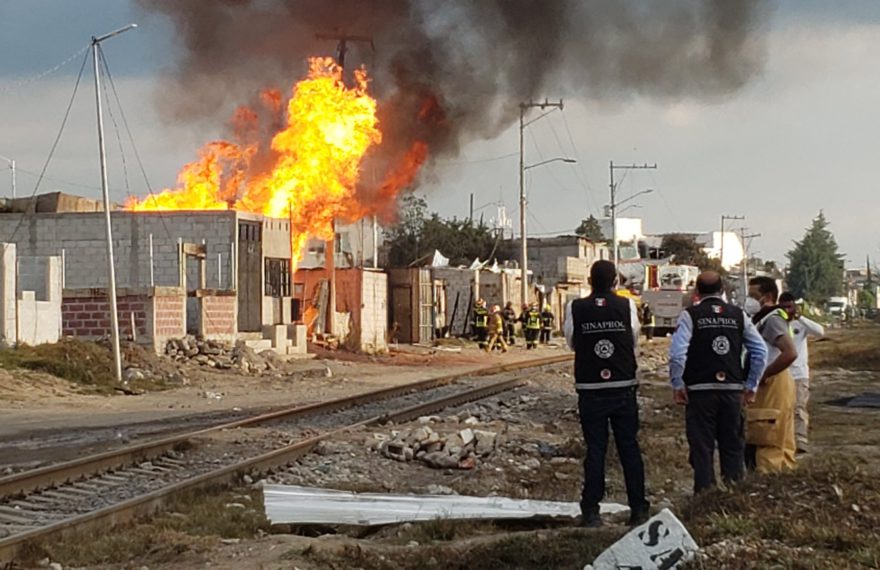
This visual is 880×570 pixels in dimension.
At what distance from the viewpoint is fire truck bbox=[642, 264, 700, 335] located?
5606 cm

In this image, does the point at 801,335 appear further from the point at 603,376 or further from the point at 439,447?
the point at 603,376

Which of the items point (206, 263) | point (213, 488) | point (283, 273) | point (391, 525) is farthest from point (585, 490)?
point (283, 273)

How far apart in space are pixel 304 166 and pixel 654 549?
3360 centimetres

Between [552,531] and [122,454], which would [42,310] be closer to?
[122,454]

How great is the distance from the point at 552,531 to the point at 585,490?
576mm

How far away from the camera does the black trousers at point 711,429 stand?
818 cm

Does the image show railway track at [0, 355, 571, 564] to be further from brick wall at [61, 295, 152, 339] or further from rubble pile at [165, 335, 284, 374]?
brick wall at [61, 295, 152, 339]

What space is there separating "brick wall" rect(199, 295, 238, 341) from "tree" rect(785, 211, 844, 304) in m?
86.3

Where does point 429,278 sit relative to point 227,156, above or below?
below

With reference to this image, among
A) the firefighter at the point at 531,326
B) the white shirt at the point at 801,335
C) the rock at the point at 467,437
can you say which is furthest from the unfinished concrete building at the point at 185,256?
the white shirt at the point at 801,335

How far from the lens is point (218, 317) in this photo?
3188cm

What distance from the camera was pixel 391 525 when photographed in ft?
27.3

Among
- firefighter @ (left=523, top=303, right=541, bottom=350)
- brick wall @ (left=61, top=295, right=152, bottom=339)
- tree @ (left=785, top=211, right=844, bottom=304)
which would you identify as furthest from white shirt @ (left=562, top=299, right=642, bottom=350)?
tree @ (left=785, top=211, right=844, bottom=304)

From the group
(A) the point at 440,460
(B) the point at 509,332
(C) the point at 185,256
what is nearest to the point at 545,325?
A: (B) the point at 509,332
